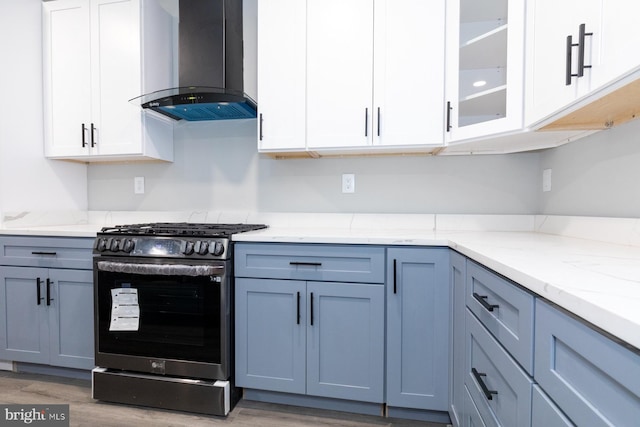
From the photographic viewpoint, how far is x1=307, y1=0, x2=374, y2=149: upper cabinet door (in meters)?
1.75

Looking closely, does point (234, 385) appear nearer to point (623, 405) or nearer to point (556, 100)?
point (623, 405)

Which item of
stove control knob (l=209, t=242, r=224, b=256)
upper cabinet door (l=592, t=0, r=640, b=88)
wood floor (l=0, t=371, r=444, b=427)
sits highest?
upper cabinet door (l=592, t=0, r=640, b=88)

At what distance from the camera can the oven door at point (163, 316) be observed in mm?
1601

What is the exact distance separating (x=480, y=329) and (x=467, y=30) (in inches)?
56.5

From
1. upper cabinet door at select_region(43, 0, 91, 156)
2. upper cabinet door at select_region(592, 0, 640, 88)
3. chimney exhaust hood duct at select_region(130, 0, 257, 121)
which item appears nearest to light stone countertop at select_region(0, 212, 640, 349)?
upper cabinet door at select_region(592, 0, 640, 88)

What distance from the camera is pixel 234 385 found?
5.49 feet

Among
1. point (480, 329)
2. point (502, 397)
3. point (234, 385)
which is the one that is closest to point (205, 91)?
point (234, 385)

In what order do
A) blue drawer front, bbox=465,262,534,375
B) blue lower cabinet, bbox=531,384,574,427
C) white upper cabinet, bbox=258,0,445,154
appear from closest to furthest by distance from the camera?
blue lower cabinet, bbox=531,384,574,427, blue drawer front, bbox=465,262,534,375, white upper cabinet, bbox=258,0,445,154

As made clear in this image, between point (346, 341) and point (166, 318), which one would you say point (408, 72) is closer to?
point (346, 341)

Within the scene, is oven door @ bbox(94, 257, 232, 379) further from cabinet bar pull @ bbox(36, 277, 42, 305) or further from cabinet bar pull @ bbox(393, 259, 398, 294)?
cabinet bar pull @ bbox(393, 259, 398, 294)

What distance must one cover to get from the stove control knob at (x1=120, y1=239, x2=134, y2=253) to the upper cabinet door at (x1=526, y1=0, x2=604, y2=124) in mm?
1960

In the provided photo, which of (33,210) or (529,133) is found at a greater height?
(529,133)

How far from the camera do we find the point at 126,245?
1.66m

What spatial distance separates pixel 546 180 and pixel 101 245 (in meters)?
2.49
